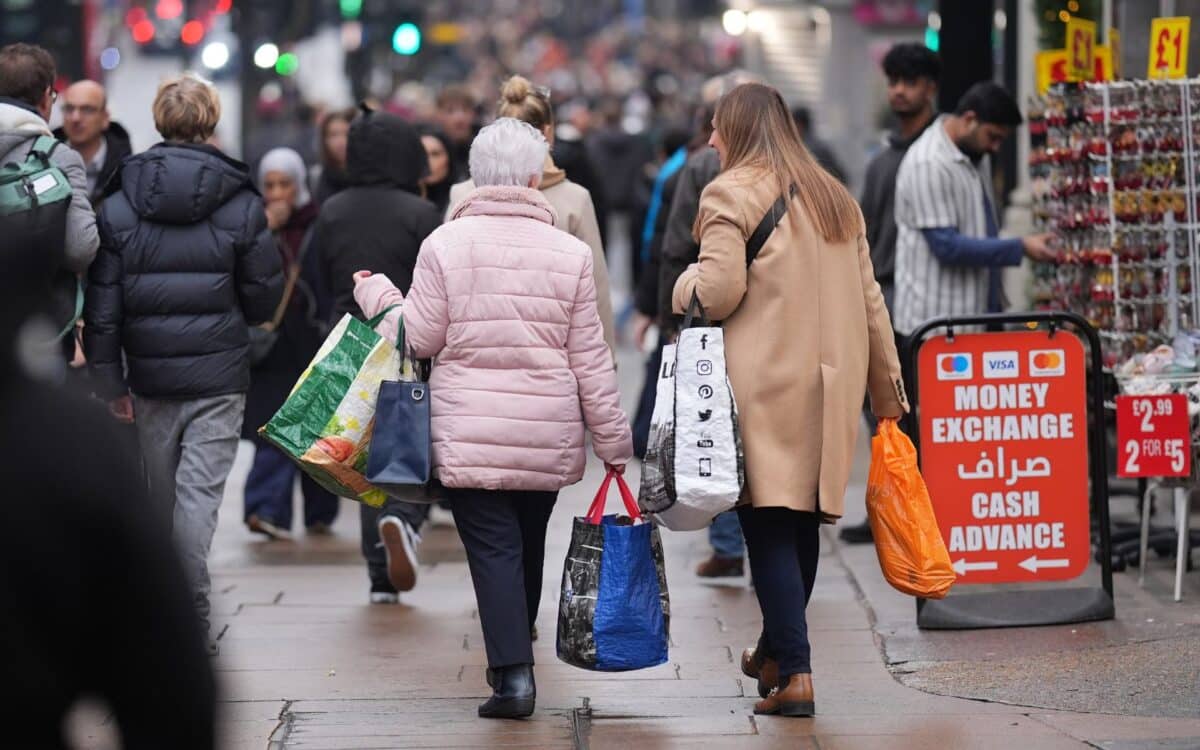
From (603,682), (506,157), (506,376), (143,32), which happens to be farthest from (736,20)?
(506,376)

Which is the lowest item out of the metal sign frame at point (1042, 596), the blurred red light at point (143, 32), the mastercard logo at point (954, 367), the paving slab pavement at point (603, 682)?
the paving slab pavement at point (603, 682)

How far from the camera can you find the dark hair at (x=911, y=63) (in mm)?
8984

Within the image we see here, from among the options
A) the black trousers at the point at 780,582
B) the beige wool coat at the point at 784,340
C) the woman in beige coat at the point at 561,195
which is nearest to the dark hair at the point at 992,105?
the woman in beige coat at the point at 561,195

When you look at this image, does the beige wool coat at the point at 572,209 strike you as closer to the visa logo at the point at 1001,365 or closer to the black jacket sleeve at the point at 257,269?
the black jacket sleeve at the point at 257,269

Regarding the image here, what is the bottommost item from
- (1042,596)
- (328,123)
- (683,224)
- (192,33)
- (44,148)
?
(1042,596)

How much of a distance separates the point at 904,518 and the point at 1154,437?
151 centimetres

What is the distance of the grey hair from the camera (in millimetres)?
6059

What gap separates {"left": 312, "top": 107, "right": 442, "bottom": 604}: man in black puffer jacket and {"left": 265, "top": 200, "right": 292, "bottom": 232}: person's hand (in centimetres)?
194

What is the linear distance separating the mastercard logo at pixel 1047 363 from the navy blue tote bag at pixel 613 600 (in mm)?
1772

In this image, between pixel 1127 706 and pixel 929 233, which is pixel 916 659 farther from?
pixel 929 233

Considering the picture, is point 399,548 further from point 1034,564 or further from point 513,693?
point 1034,564

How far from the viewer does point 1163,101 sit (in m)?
7.90

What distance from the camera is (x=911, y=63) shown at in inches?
355

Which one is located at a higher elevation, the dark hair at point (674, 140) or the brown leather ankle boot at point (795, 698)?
the dark hair at point (674, 140)
